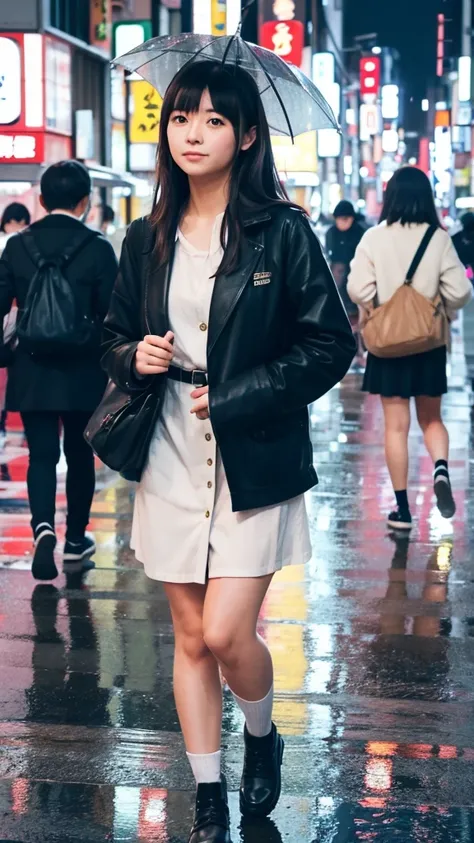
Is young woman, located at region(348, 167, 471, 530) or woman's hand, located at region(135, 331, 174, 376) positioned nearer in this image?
woman's hand, located at region(135, 331, 174, 376)

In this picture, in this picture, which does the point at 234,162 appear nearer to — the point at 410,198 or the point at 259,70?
the point at 259,70

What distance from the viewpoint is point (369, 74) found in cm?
7494

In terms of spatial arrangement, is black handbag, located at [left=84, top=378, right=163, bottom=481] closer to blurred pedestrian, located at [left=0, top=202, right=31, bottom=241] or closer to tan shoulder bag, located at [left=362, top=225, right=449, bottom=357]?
tan shoulder bag, located at [left=362, top=225, right=449, bottom=357]

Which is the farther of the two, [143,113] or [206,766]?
[143,113]

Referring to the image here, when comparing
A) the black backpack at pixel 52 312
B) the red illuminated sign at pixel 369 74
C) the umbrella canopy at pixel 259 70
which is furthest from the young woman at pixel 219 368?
the red illuminated sign at pixel 369 74

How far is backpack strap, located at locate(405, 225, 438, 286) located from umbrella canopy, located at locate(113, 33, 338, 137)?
138 inches

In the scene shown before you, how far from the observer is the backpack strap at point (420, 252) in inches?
315

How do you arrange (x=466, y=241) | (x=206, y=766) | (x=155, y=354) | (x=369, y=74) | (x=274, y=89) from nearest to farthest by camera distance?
(x=155, y=354) < (x=206, y=766) < (x=274, y=89) < (x=466, y=241) < (x=369, y=74)

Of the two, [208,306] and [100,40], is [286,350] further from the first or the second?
[100,40]

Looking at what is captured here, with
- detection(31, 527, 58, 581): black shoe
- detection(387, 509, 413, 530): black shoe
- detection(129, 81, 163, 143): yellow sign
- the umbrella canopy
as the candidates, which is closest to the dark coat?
detection(31, 527, 58, 581): black shoe

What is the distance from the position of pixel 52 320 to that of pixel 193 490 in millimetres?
3259

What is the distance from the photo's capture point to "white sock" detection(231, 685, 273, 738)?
13.0 ft

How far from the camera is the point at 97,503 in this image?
30.6 feet

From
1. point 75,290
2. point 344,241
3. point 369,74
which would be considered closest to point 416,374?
point 75,290
